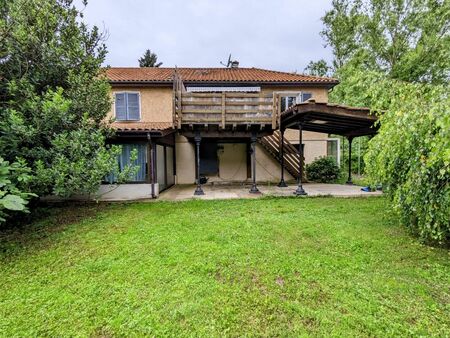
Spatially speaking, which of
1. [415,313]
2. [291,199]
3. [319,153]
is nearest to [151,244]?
→ [415,313]

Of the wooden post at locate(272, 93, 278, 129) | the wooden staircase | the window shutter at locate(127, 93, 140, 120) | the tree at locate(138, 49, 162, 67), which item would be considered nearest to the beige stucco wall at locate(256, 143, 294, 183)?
the wooden staircase

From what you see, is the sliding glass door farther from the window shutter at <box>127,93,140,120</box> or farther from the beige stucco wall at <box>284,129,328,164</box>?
the beige stucco wall at <box>284,129,328,164</box>

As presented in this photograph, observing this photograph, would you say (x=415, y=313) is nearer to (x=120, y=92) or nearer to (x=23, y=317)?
(x=23, y=317)

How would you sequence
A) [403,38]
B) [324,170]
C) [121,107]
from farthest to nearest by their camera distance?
[403,38], [324,170], [121,107]

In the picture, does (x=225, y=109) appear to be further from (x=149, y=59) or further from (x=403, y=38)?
(x=149, y=59)

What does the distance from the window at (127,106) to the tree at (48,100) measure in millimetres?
6111

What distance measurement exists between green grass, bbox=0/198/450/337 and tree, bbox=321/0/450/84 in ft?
60.0

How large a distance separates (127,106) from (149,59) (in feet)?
71.3

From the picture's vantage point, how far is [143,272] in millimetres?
3680

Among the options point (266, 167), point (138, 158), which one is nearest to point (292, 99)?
point (266, 167)

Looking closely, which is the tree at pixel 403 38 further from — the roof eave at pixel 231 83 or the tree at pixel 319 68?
the roof eave at pixel 231 83

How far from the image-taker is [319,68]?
25656mm

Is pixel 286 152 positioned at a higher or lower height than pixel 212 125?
lower

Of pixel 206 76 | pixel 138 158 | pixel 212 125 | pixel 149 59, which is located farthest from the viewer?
pixel 149 59
